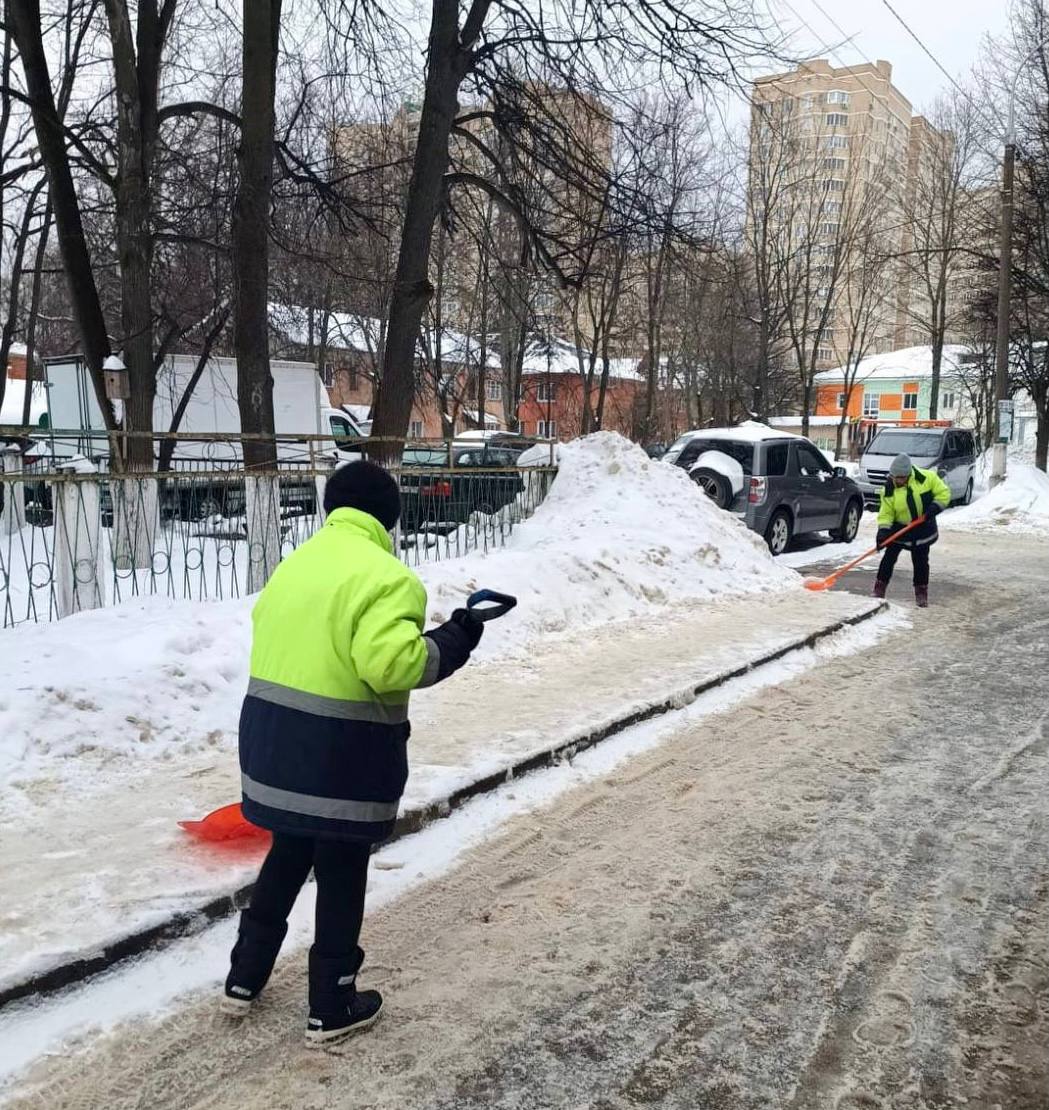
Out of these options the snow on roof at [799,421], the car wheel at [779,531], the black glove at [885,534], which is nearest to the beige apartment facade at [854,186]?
the snow on roof at [799,421]

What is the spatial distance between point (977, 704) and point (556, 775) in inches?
131

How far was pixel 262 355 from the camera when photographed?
10703mm

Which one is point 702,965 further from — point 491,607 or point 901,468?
point 901,468

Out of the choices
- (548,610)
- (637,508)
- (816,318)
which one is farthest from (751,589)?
(816,318)

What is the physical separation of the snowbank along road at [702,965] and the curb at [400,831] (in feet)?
1.18

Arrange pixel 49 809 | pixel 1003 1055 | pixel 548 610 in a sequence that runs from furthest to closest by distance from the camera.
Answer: pixel 548 610 < pixel 49 809 < pixel 1003 1055

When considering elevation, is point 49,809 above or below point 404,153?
below

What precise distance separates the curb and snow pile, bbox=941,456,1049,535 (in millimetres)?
13063

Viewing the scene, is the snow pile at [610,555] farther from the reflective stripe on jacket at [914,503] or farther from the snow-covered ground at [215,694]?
the reflective stripe on jacket at [914,503]

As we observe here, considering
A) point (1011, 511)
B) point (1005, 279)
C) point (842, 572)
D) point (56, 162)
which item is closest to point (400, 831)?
point (842, 572)

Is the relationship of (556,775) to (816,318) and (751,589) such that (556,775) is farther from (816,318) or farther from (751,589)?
(816,318)

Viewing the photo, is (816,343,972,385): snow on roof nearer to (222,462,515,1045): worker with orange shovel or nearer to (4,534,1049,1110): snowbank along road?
(4,534,1049,1110): snowbank along road

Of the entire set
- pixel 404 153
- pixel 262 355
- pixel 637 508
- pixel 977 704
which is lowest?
pixel 977 704

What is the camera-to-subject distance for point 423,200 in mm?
11344
